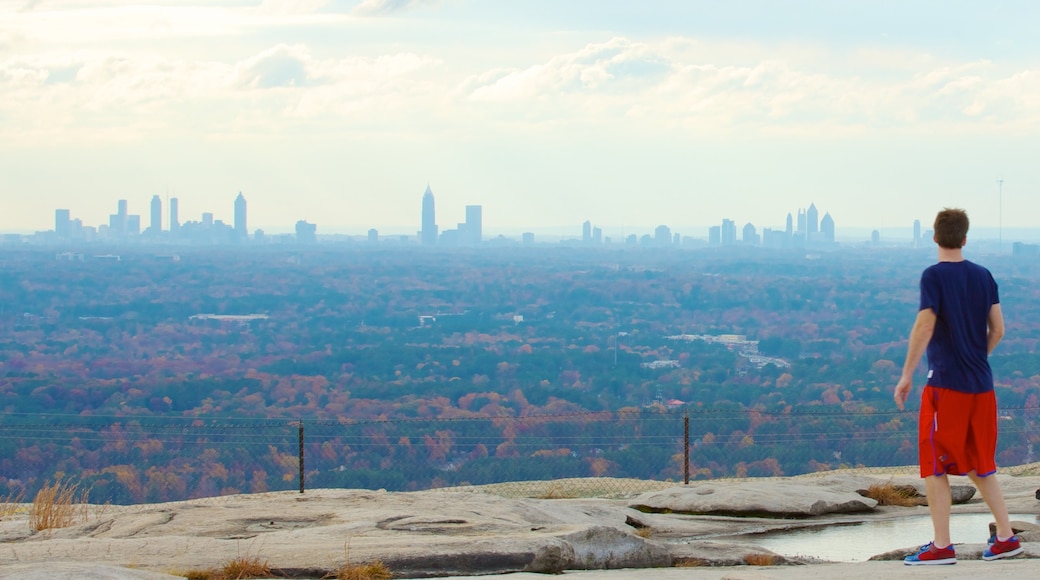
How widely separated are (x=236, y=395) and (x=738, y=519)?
167 feet

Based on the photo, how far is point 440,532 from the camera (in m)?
8.92

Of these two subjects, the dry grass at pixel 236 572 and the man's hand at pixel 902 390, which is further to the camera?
the dry grass at pixel 236 572

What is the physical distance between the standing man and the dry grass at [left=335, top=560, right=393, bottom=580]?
311 cm

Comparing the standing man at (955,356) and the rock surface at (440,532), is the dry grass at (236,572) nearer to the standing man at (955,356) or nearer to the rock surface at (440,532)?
the rock surface at (440,532)

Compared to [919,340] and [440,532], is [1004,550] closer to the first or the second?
[919,340]

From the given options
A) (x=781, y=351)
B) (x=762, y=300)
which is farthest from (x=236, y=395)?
(x=762, y=300)

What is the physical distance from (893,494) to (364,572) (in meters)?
6.44

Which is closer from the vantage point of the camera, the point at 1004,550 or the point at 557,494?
the point at 1004,550

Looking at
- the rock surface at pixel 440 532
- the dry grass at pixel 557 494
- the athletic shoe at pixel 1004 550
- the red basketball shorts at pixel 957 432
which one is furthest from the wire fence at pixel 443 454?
the red basketball shorts at pixel 957 432

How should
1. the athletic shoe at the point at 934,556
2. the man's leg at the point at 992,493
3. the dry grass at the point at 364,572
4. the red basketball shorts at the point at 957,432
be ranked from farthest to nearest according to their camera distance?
the dry grass at the point at 364,572 → the athletic shoe at the point at 934,556 → the man's leg at the point at 992,493 → the red basketball shorts at the point at 957,432

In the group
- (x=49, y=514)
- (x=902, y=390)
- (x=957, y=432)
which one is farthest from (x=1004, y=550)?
(x=49, y=514)

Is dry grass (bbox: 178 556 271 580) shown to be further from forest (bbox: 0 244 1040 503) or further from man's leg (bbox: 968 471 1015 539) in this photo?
forest (bbox: 0 244 1040 503)

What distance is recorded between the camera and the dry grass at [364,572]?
7.32 m

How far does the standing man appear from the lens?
6.82 metres
